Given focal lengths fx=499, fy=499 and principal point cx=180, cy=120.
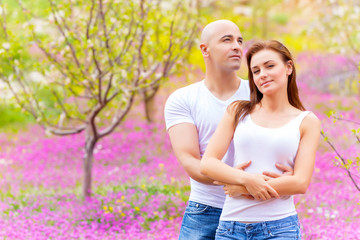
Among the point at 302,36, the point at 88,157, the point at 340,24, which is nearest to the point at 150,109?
the point at 88,157

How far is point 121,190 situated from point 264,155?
541 centimetres

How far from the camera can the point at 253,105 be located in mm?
3215

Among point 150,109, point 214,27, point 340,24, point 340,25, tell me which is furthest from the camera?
point 340,25

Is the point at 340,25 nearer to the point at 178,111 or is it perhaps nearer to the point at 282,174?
the point at 178,111

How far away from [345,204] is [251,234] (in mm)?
4500

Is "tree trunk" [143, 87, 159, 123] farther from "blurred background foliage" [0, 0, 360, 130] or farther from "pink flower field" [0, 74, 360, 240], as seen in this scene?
"blurred background foliage" [0, 0, 360, 130]

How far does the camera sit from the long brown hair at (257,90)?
122 inches

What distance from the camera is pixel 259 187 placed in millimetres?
2885

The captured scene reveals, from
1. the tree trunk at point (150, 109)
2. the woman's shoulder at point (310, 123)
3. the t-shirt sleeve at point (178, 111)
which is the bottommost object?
the woman's shoulder at point (310, 123)

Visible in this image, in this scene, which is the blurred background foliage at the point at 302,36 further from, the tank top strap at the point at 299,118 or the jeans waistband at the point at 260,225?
the jeans waistband at the point at 260,225

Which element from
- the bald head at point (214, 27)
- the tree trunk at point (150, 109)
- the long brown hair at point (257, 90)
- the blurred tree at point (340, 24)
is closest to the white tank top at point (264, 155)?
the long brown hair at point (257, 90)

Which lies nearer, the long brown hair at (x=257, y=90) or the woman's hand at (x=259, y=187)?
the woman's hand at (x=259, y=187)

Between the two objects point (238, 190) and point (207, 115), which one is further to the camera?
point (207, 115)

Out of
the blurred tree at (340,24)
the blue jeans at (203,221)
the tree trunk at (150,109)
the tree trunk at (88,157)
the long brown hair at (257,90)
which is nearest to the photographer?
the long brown hair at (257,90)
